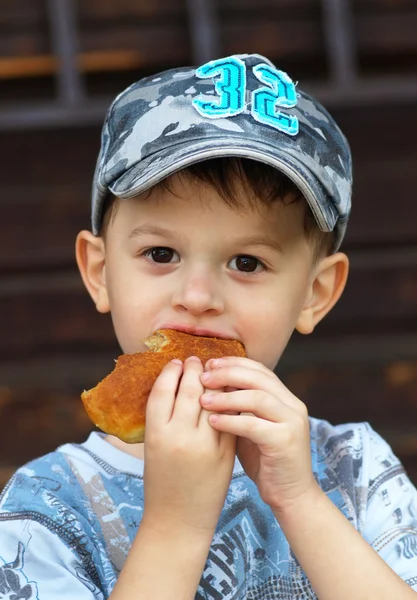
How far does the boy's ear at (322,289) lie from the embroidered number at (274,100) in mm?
353

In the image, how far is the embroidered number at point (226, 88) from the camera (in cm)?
195

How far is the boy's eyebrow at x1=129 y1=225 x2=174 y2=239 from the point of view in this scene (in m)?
1.96

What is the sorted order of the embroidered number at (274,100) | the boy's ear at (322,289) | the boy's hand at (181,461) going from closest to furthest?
1. the boy's hand at (181,461)
2. the embroidered number at (274,100)
3. the boy's ear at (322,289)

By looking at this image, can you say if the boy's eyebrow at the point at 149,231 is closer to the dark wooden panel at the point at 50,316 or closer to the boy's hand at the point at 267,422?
the boy's hand at the point at 267,422

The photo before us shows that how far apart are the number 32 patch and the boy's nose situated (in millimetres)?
306

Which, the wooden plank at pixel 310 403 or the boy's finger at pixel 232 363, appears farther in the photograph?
the wooden plank at pixel 310 403

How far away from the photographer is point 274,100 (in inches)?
78.7

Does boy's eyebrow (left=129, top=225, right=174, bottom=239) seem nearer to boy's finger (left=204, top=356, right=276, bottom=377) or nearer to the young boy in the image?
the young boy

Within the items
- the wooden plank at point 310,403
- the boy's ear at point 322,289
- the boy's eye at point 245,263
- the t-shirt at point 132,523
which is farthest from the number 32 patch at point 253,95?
the wooden plank at point 310,403

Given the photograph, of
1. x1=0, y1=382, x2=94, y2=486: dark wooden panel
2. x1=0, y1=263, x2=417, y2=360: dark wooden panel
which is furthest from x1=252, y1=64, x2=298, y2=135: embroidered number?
x1=0, y1=382, x2=94, y2=486: dark wooden panel

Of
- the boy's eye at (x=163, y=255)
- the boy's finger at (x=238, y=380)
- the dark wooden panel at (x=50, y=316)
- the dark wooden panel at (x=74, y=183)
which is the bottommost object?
the boy's finger at (x=238, y=380)

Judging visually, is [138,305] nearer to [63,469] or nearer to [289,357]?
[63,469]

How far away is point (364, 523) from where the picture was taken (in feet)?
6.95

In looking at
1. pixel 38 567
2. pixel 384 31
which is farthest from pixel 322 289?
pixel 384 31
